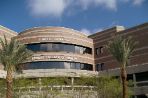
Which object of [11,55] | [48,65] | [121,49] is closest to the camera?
[11,55]

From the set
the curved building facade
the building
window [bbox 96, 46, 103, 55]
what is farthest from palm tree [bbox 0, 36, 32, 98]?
window [bbox 96, 46, 103, 55]

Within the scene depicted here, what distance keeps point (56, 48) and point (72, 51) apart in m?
3.45

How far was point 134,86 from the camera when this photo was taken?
56.2 metres

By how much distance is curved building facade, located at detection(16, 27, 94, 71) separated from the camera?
6622cm

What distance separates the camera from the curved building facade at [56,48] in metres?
66.2

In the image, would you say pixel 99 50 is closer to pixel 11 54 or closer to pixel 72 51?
pixel 72 51

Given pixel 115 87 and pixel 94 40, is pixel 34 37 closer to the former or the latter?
pixel 94 40

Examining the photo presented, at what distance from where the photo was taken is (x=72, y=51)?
6956cm

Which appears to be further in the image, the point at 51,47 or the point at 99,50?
the point at 99,50

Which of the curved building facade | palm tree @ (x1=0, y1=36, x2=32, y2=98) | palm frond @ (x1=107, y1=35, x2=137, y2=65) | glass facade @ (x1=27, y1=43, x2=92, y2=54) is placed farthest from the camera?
glass facade @ (x1=27, y1=43, x2=92, y2=54)

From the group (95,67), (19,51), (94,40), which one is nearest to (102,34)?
(94,40)

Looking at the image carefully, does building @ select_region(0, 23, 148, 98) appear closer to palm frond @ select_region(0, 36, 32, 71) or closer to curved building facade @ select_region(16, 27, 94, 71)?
curved building facade @ select_region(16, 27, 94, 71)

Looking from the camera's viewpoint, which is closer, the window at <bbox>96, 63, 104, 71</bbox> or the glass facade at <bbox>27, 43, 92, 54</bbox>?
the glass facade at <bbox>27, 43, 92, 54</bbox>

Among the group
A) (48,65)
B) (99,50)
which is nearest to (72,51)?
(48,65)
